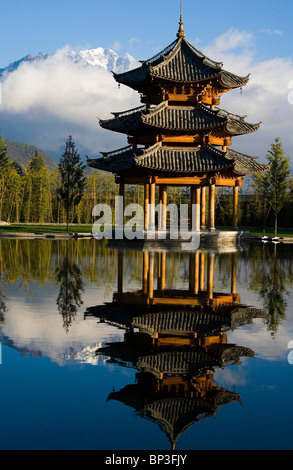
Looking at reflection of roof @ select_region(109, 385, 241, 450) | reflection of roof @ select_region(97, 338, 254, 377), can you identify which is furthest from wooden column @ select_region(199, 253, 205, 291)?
reflection of roof @ select_region(109, 385, 241, 450)

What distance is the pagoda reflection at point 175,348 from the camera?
4.87m

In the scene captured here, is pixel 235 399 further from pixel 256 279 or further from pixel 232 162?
pixel 232 162

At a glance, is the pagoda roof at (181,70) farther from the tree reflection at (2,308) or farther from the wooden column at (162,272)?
the tree reflection at (2,308)

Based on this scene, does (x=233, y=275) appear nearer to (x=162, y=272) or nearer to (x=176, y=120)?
(x=162, y=272)

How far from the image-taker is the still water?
4293 mm

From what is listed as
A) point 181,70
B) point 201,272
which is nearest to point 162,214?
point 181,70

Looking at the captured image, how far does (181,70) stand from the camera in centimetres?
2509

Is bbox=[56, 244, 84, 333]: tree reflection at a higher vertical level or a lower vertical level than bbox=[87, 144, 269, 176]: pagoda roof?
lower

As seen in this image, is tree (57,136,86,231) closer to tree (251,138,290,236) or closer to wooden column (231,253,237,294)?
tree (251,138,290,236)

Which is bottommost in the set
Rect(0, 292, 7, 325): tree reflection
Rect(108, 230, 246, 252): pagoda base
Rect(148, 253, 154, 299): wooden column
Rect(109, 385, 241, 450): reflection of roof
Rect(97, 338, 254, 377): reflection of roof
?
Rect(109, 385, 241, 450): reflection of roof

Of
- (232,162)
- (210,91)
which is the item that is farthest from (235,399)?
(210,91)

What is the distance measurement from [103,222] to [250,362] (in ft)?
149

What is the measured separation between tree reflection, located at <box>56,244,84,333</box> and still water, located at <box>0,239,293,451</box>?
1.3 inches
